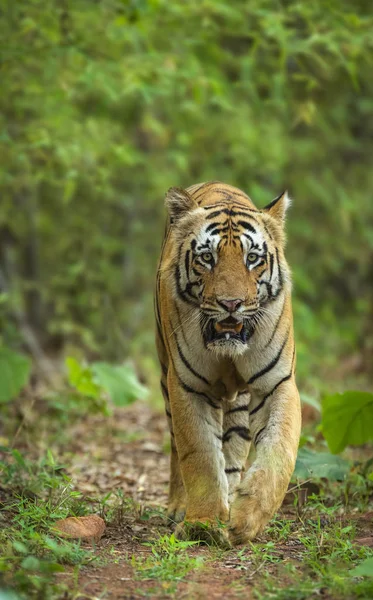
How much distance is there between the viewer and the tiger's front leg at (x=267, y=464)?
13.0ft

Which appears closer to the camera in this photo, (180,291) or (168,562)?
(168,562)

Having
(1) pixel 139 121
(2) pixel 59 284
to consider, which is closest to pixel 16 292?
(2) pixel 59 284

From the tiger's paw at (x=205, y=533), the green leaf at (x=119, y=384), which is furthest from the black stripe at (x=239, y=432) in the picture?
the green leaf at (x=119, y=384)

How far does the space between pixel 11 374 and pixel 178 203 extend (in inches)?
97.9

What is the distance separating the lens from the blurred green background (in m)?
6.88

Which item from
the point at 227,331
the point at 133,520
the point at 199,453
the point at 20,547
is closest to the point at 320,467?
the point at 199,453

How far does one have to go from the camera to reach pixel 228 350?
13.8 feet

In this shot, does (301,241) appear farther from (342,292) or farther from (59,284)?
(59,284)

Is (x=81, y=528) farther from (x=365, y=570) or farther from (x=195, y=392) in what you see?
(x=365, y=570)

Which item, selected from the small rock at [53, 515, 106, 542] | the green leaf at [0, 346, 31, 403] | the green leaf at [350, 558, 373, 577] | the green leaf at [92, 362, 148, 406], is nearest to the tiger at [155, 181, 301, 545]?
the small rock at [53, 515, 106, 542]

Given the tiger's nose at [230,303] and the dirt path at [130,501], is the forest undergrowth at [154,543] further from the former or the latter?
the tiger's nose at [230,303]

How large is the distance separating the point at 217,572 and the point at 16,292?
6.81 m

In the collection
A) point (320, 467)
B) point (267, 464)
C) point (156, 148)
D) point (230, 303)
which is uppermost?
point (156, 148)

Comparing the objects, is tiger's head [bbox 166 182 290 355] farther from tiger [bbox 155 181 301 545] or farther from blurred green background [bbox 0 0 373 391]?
blurred green background [bbox 0 0 373 391]
